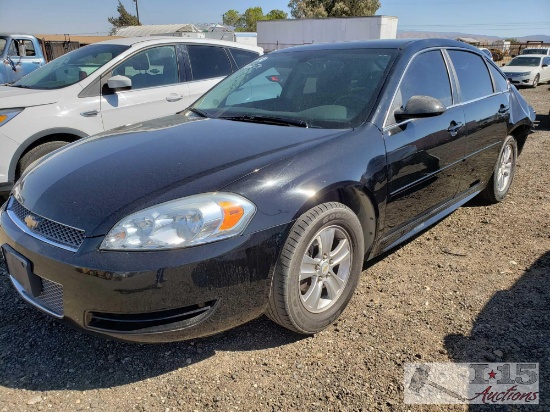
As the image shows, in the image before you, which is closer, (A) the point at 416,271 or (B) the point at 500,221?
(A) the point at 416,271

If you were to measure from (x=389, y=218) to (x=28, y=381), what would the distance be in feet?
7.21

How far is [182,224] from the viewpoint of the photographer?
2.00m

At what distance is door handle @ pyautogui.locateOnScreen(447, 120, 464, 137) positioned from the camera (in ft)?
10.8

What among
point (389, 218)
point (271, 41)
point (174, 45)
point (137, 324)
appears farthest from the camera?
point (271, 41)

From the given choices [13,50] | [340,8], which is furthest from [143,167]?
[340,8]

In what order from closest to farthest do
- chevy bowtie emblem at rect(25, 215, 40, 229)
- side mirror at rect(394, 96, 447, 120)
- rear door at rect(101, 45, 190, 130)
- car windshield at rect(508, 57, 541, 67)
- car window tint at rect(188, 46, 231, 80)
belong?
chevy bowtie emblem at rect(25, 215, 40, 229)
side mirror at rect(394, 96, 447, 120)
rear door at rect(101, 45, 190, 130)
car window tint at rect(188, 46, 231, 80)
car windshield at rect(508, 57, 541, 67)

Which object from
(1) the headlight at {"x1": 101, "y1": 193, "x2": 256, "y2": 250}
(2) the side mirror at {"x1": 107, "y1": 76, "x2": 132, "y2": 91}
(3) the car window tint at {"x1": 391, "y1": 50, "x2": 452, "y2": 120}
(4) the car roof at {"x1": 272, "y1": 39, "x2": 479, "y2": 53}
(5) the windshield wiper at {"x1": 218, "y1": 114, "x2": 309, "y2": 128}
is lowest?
(1) the headlight at {"x1": 101, "y1": 193, "x2": 256, "y2": 250}

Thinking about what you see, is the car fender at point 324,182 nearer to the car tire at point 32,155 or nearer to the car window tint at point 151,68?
the car tire at point 32,155

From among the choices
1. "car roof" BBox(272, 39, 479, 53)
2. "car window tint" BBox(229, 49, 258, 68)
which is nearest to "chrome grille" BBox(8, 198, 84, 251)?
"car roof" BBox(272, 39, 479, 53)

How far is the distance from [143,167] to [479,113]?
112 inches

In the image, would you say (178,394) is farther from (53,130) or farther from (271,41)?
(271,41)

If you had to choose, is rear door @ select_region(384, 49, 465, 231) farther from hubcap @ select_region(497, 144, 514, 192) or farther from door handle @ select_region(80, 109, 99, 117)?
door handle @ select_region(80, 109, 99, 117)

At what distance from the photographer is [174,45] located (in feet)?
18.0

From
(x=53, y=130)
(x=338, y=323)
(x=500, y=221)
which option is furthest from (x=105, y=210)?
(x=500, y=221)
